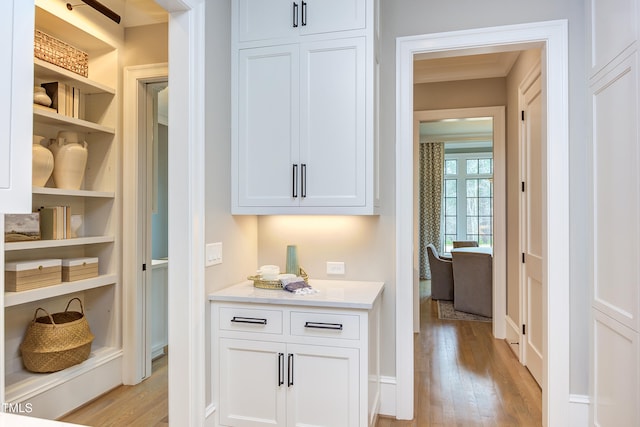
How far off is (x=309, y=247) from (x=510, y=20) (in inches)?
74.4

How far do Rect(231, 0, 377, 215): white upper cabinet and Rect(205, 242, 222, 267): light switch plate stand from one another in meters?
0.27

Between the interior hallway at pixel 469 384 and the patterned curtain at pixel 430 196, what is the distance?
3.97 meters

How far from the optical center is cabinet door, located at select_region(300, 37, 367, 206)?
2301 millimetres

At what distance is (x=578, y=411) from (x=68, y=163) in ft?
11.6

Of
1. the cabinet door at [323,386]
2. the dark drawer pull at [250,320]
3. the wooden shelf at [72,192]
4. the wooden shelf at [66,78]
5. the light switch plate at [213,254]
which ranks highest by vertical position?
the wooden shelf at [66,78]

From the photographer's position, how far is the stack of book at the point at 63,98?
108 inches

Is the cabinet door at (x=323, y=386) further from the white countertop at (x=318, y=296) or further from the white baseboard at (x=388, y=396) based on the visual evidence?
the white baseboard at (x=388, y=396)

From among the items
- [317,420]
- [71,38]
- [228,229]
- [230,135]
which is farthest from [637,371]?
[71,38]

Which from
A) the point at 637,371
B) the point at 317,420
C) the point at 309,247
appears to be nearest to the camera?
the point at 637,371

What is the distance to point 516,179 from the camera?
12.6 ft

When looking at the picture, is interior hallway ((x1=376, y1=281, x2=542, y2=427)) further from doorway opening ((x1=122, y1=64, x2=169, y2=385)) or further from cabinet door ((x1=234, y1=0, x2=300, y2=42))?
cabinet door ((x1=234, y1=0, x2=300, y2=42))

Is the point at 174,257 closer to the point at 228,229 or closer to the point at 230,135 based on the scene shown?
the point at 228,229

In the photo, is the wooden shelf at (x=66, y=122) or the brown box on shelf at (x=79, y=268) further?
the brown box on shelf at (x=79, y=268)

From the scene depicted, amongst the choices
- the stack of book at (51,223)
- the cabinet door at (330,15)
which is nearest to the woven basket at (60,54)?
the stack of book at (51,223)
